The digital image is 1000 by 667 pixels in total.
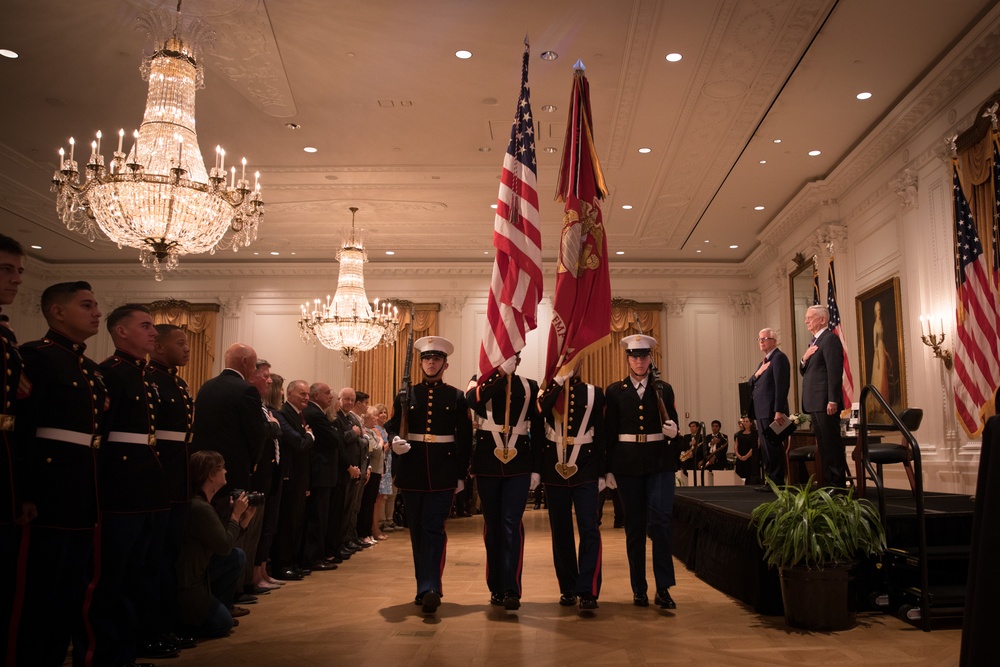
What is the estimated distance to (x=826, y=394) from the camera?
260 inches

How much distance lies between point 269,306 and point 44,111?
7937 mm

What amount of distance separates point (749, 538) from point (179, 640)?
346cm

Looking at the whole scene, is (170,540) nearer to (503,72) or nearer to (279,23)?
(279,23)

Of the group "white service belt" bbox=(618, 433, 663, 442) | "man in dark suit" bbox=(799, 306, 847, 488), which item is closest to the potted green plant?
"white service belt" bbox=(618, 433, 663, 442)

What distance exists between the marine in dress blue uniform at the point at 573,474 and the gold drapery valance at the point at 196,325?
13.5 meters

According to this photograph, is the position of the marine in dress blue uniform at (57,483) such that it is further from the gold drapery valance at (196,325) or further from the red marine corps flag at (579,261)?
the gold drapery valance at (196,325)

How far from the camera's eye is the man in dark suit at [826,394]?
6.40 m

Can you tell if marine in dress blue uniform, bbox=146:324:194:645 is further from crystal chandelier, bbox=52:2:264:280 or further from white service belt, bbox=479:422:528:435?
crystal chandelier, bbox=52:2:264:280

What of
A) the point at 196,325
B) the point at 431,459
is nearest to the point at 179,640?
the point at 431,459

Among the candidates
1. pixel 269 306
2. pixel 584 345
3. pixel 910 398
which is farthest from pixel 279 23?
pixel 269 306

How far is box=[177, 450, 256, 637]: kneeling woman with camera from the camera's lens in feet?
12.8

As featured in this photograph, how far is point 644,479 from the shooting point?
5.03 meters

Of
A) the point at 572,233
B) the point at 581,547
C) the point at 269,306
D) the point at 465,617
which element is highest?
the point at 269,306

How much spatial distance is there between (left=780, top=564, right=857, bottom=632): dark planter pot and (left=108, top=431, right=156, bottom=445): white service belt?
3482mm
